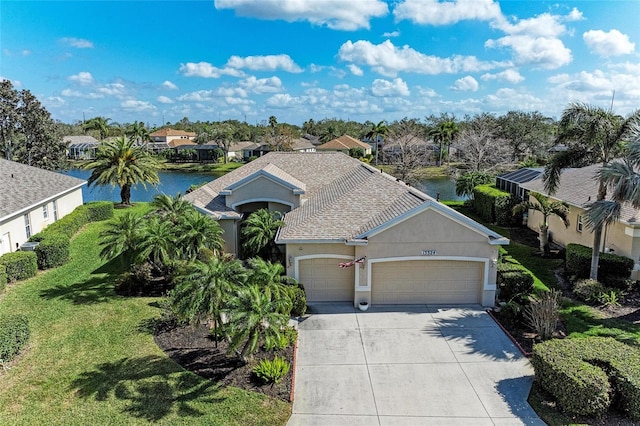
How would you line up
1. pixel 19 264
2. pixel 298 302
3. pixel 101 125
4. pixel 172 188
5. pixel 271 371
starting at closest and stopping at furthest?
pixel 271 371
pixel 298 302
pixel 19 264
pixel 172 188
pixel 101 125

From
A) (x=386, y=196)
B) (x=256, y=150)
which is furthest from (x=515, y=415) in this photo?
(x=256, y=150)

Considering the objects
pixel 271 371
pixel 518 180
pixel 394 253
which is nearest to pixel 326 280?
pixel 394 253

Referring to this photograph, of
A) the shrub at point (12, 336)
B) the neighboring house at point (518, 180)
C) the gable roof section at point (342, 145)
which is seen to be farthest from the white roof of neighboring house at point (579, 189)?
the gable roof section at point (342, 145)

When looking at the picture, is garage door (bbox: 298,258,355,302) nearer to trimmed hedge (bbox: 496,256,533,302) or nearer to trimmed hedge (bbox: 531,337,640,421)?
trimmed hedge (bbox: 496,256,533,302)

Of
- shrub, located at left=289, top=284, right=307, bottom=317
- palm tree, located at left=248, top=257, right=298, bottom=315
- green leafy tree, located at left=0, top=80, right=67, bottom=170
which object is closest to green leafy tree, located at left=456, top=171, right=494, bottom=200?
shrub, located at left=289, top=284, right=307, bottom=317

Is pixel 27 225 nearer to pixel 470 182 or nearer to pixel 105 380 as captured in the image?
pixel 105 380

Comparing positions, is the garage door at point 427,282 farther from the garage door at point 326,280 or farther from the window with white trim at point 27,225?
the window with white trim at point 27,225
